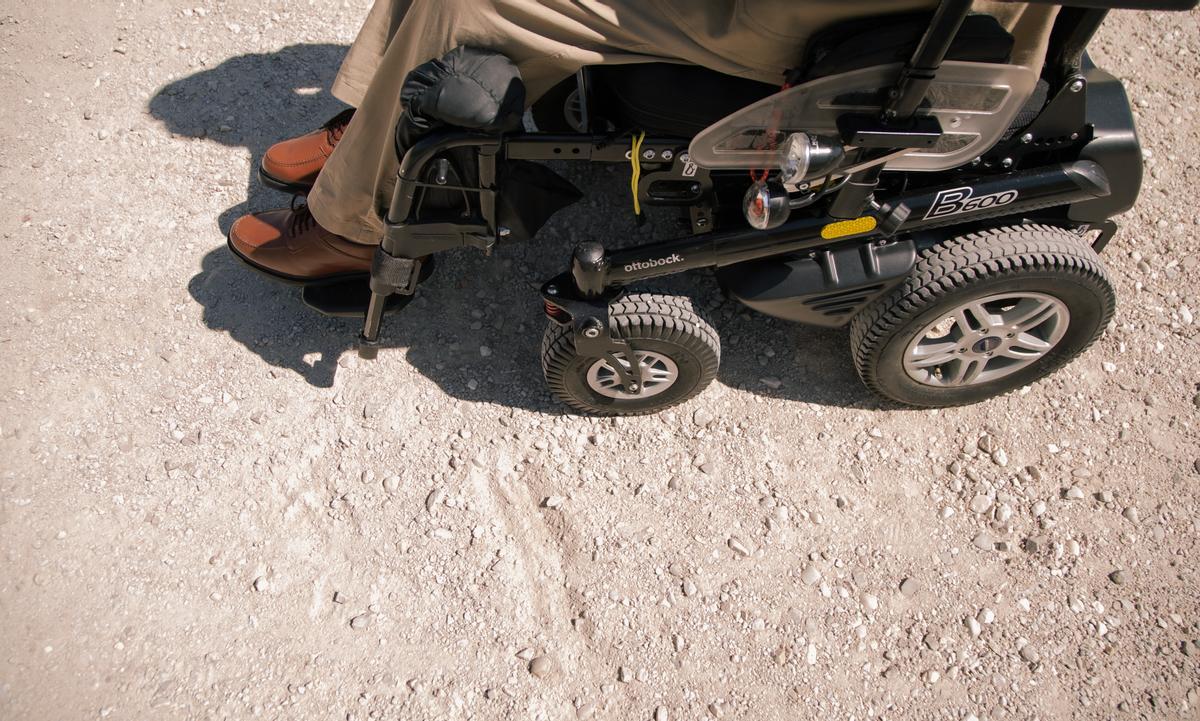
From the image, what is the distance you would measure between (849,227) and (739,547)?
42.0 inches

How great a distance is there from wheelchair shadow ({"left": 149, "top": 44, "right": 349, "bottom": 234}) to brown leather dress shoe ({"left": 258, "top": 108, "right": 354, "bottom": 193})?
35 centimetres

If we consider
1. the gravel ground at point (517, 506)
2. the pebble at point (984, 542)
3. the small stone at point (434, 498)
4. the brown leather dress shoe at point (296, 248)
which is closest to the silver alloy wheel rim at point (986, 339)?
the gravel ground at point (517, 506)

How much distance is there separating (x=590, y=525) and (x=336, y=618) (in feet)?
2.75

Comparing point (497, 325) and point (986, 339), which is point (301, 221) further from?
point (986, 339)

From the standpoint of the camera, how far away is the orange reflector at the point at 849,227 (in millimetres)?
A: 2176

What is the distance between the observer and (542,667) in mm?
2391

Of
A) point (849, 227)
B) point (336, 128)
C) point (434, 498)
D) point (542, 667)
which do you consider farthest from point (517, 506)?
point (336, 128)

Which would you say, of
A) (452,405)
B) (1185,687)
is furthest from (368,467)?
(1185,687)

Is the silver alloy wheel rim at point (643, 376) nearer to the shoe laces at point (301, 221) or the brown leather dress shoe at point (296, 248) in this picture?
the brown leather dress shoe at point (296, 248)

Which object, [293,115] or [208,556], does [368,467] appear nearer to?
[208,556]

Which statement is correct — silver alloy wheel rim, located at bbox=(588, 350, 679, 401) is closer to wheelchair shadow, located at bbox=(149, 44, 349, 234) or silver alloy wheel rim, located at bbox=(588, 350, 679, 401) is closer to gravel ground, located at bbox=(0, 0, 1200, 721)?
gravel ground, located at bbox=(0, 0, 1200, 721)

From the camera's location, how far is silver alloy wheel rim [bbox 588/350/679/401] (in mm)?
2482

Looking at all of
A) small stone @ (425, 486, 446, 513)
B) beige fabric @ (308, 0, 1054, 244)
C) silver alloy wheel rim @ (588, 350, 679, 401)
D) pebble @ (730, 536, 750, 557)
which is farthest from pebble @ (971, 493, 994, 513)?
small stone @ (425, 486, 446, 513)

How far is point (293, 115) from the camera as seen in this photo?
3.40 metres
